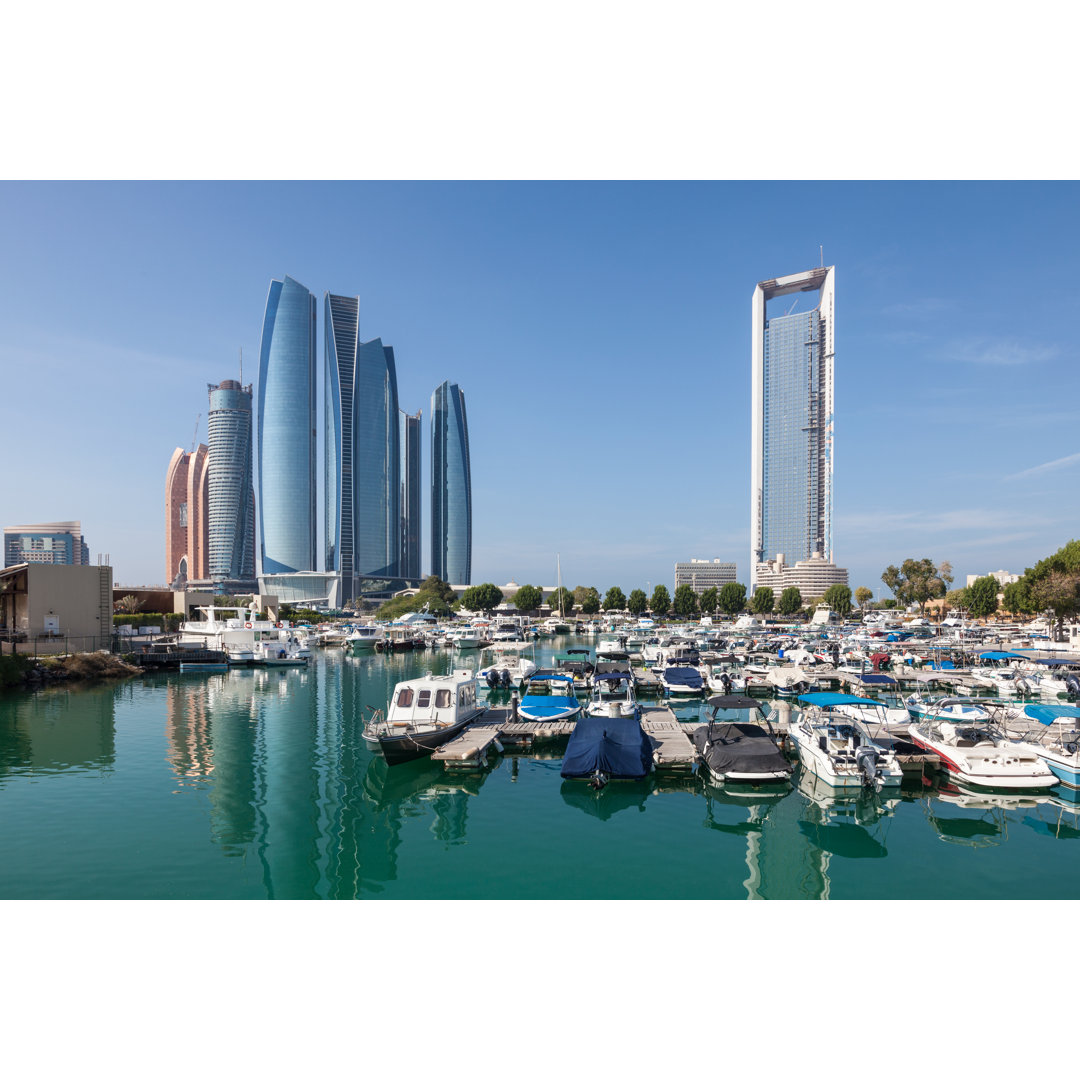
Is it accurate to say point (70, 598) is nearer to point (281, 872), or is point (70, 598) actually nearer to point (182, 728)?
point (182, 728)

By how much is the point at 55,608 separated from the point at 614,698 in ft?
173

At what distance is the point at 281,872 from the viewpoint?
17.9m

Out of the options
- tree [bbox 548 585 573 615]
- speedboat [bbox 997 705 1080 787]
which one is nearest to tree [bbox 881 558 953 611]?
tree [bbox 548 585 573 615]

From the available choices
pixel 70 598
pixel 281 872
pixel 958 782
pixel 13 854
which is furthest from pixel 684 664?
pixel 70 598

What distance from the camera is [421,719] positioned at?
102 feet

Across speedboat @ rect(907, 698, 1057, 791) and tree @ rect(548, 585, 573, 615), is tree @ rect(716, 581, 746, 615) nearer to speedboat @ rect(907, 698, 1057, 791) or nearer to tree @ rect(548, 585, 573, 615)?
tree @ rect(548, 585, 573, 615)

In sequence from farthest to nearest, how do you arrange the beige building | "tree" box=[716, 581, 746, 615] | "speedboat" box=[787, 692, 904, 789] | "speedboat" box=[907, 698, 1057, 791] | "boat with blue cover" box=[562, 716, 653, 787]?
"tree" box=[716, 581, 746, 615]
the beige building
"boat with blue cover" box=[562, 716, 653, 787]
"speedboat" box=[787, 692, 904, 789]
"speedboat" box=[907, 698, 1057, 791]

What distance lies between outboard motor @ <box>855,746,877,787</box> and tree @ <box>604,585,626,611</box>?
150162mm

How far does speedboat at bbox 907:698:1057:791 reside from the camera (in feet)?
78.1

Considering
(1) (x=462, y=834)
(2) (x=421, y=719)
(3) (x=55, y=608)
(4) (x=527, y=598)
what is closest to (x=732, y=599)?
(4) (x=527, y=598)

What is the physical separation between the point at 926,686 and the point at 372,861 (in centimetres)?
4575

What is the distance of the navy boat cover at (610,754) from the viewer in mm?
25203

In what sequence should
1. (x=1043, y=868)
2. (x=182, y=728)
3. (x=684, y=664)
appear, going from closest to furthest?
(x=1043, y=868)
(x=182, y=728)
(x=684, y=664)

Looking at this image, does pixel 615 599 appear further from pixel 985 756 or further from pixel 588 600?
pixel 985 756
